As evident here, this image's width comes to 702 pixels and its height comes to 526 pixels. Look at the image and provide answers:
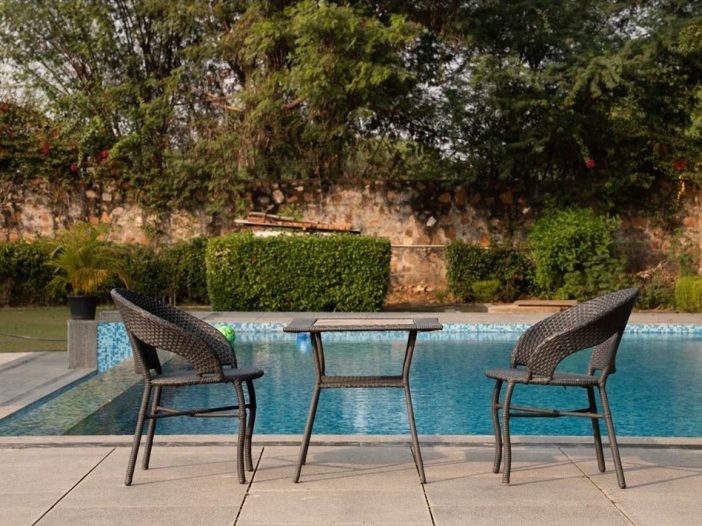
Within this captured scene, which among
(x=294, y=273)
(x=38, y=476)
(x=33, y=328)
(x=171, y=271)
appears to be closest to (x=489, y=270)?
(x=294, y=273)

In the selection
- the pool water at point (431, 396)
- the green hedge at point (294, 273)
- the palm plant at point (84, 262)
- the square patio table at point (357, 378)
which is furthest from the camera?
the green hedge at point (294, 273)

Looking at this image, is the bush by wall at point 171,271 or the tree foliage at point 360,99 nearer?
the tree foliage at point 360,99

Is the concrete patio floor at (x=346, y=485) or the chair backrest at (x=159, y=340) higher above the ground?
the chair backrest at (x=159, y=340)

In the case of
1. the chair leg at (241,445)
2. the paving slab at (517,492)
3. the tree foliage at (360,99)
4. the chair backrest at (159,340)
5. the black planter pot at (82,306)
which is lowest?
the paving slab at (517,492)

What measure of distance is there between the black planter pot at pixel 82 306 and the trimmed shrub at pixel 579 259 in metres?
7.65

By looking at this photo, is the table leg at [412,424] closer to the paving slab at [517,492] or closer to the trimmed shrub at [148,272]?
the paving slab at [517,492]

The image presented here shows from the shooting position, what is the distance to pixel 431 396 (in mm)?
7066

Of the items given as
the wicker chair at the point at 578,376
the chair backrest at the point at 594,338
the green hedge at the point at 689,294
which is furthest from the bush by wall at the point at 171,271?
the chair backrest at the point at 594,338

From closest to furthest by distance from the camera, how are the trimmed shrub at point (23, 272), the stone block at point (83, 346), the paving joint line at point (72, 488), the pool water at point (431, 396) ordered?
1. the paving joint line at point (72, 488)
2. the pool water at point (431, 396)
3. the stone block at point (83, 346)
4. the trimmed shrub at point (23, 272)

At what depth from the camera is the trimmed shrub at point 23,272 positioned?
1443cm

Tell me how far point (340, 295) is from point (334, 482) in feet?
31.4

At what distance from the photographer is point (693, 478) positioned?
393 cm

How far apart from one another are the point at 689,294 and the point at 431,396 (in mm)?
7512

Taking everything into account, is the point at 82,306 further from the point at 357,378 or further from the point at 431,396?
the point at 357,378
